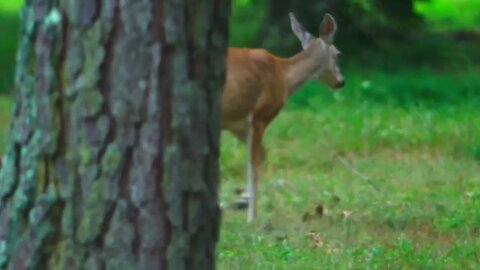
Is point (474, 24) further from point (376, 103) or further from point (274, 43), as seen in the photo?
point (376, 103)

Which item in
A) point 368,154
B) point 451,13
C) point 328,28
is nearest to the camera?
point 328,28

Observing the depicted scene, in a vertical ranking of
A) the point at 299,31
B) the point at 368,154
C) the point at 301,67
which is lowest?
the point at 368,154

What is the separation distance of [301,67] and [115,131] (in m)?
6.62

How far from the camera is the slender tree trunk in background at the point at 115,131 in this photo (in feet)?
14.6

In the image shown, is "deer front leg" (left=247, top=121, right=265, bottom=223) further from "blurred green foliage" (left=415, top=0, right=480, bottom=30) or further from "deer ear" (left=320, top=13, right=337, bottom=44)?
"blurred green foliage" (left=415, top=0, right=480, bottom=30)

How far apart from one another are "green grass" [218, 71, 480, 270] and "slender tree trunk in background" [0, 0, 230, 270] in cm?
294

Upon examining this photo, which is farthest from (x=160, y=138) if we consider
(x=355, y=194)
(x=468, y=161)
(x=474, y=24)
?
(x=474, y=24)

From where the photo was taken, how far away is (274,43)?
1731 centimetres

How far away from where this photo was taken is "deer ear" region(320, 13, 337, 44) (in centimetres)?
1098

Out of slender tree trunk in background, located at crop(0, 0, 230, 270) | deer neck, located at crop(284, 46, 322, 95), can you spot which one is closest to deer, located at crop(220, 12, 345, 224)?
deer neck, located at crop(284, 46, 322, 95)

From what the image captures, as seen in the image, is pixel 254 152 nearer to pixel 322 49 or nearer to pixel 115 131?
pixel 322 49

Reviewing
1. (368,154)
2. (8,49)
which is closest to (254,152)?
(368,154)

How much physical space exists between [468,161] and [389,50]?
7058mm

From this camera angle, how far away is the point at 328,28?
438 inches
